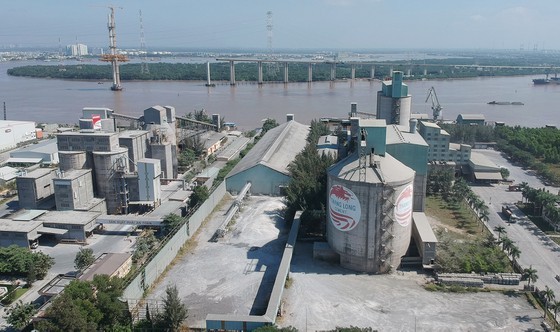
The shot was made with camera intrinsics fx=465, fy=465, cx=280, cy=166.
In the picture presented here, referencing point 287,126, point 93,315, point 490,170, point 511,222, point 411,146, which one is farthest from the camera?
point 287,126

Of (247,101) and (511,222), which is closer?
(511,222)

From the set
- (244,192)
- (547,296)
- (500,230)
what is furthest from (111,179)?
(547,296)

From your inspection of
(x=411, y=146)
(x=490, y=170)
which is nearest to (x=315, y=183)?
(x=411, y=146)

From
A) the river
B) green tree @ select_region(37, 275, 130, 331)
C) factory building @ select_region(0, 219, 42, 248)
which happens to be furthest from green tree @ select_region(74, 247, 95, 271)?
the river

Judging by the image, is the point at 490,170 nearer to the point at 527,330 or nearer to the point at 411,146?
the point at 411,146

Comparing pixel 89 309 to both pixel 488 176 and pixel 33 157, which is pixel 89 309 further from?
pixel 33 157

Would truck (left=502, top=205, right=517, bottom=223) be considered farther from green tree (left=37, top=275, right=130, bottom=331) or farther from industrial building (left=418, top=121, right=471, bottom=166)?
green tree (left=37, top=275, right=130, bottom=331)
